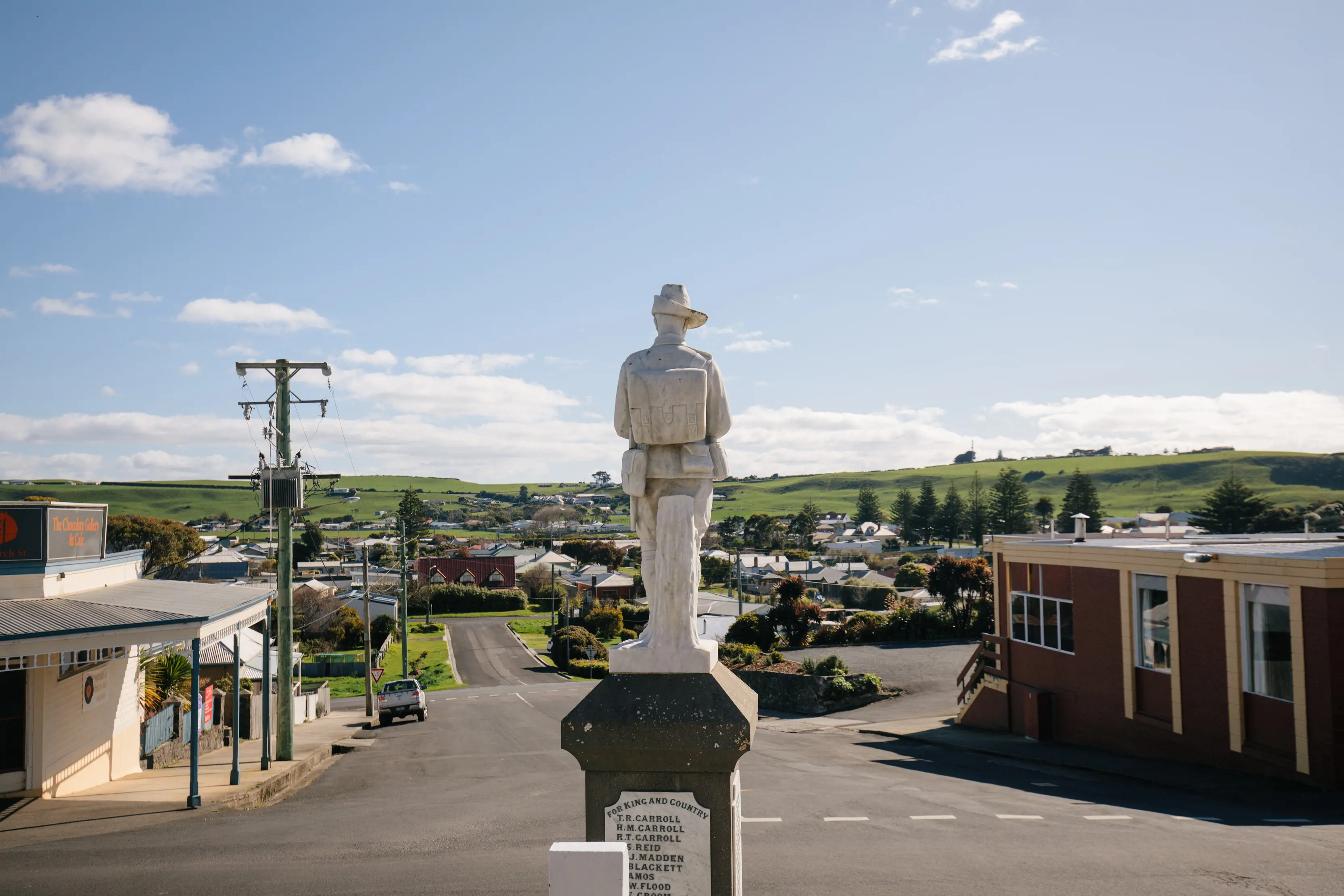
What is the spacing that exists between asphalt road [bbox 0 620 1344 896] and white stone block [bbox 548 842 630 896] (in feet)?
20.0

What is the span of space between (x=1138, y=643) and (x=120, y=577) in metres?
19.5

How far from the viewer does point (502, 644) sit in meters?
52.4

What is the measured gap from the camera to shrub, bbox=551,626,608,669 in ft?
148

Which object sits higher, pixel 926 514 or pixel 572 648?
pixel 926 514

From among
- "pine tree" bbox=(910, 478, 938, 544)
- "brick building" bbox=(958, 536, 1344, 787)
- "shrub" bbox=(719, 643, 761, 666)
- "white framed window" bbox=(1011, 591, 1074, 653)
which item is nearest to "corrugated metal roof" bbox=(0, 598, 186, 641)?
"brick building" bbox=(958, 536, 1344, 787)

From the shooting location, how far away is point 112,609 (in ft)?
42.8

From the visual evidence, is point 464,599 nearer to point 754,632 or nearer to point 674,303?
point 754,632

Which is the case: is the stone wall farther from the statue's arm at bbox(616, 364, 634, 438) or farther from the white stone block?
the white stone block

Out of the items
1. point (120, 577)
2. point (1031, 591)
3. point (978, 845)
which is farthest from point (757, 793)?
point (120, 577)

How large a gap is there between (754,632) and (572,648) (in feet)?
35.6

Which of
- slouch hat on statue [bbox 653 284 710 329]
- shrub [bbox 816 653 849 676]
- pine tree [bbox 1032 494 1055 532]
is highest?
slouch hat on statue [bbox 653 284 710 329]

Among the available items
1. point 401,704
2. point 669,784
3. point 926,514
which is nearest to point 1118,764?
point 669,784

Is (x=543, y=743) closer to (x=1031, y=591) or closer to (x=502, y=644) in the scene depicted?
(x=1031, y=591)

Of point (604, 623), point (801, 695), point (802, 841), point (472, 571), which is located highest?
point (802, 841)
